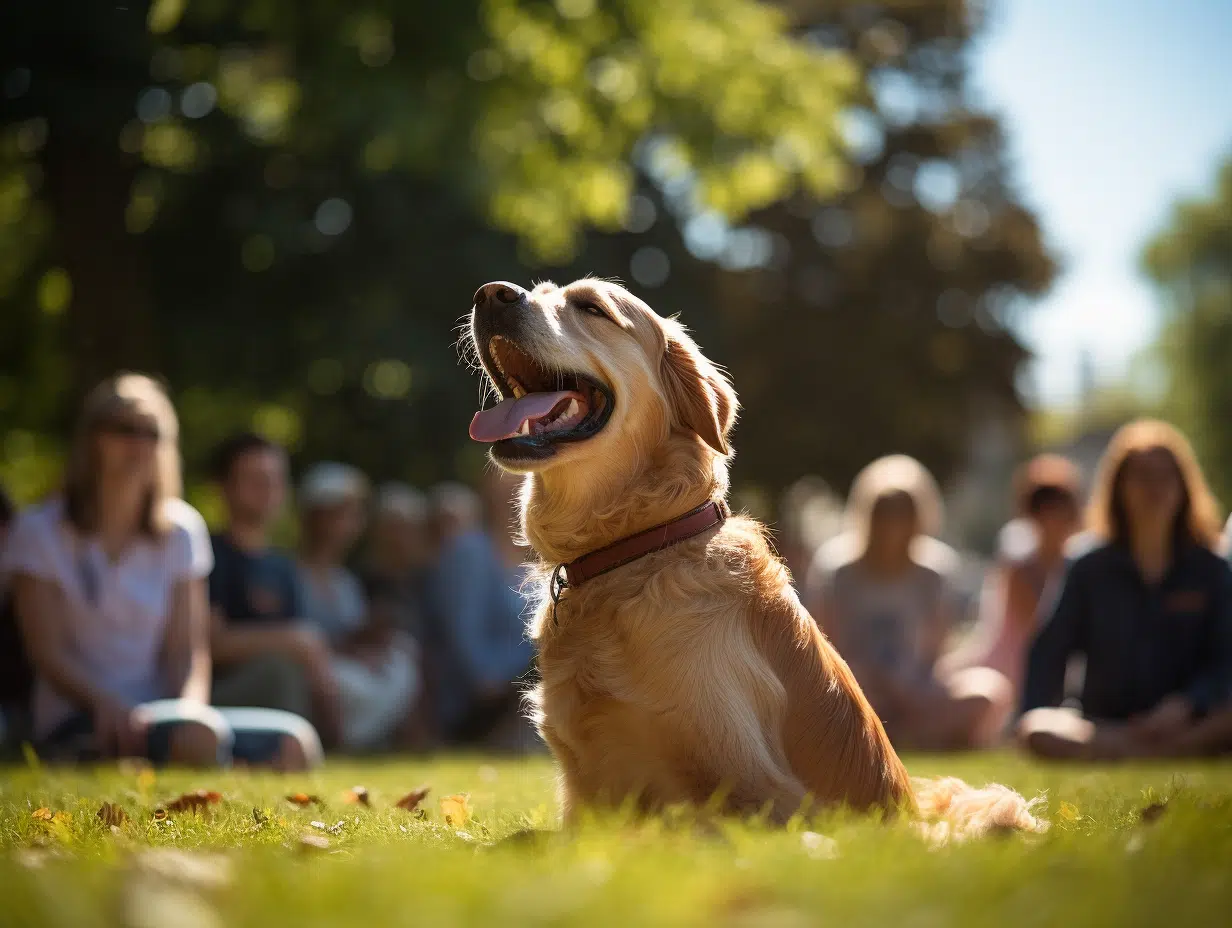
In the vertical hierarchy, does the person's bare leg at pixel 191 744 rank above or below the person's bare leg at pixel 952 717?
above

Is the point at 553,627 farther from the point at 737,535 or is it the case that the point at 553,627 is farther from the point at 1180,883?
the point at 1180,883

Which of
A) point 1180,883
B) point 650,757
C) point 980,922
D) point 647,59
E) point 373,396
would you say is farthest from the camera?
point 373,396

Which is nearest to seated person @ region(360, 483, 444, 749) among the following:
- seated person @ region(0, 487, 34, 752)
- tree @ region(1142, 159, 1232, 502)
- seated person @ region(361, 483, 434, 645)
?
seated person @ region(361, 483, 434, 645)

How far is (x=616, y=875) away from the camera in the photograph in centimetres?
210

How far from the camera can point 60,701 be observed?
267 inches

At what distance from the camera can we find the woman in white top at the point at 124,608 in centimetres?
646

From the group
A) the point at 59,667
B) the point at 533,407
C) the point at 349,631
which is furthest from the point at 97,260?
the point at 533,407

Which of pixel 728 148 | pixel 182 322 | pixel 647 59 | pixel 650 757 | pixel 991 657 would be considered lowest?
pixel 991 657

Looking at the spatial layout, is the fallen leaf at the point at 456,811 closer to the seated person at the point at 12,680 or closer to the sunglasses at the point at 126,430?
the sunglasses at the point at 126,430

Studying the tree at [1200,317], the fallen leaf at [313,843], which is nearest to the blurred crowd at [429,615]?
the fallen leaf at [313,843]

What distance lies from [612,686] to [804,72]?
10758mm

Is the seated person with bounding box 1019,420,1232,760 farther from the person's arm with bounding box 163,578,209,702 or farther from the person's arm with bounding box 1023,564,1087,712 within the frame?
the person's arm with bounding box 163,578,209,702

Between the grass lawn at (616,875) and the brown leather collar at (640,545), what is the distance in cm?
78

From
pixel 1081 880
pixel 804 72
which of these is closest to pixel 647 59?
pixel 804 72
